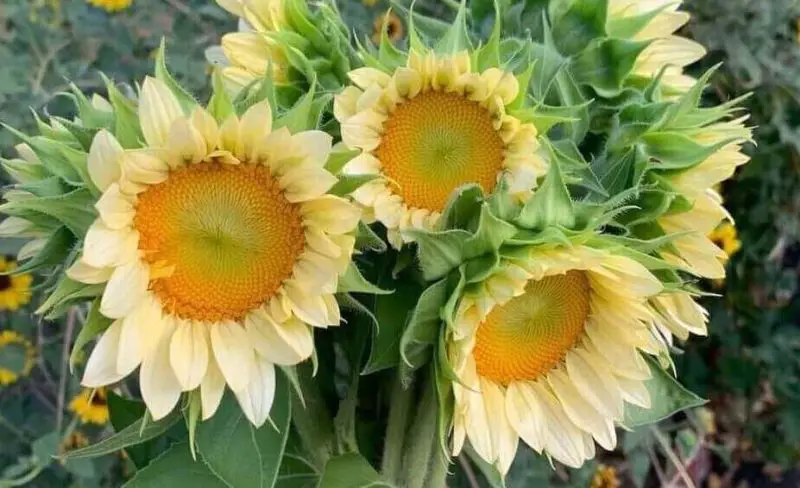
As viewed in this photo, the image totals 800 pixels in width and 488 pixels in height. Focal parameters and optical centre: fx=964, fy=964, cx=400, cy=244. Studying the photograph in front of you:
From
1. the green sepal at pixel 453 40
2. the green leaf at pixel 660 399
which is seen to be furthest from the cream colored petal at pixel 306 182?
the green leaf at pixel 660 399

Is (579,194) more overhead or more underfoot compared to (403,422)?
more overhead

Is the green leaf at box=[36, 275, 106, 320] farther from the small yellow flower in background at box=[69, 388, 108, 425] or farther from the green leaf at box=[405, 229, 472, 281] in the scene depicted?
the small yellow flower in background at box=[69, 388, 108, 425]

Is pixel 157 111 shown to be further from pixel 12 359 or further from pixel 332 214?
pixel 12 359

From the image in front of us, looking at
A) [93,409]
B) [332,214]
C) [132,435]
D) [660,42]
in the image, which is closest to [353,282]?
[332,214]

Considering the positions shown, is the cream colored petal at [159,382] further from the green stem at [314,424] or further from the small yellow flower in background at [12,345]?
the small yellow flower in background at [12,345]

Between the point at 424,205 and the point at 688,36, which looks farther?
the point at 688,36

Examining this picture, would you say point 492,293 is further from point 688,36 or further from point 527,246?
point 688,36

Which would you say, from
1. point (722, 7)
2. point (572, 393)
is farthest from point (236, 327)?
point (722, 7)

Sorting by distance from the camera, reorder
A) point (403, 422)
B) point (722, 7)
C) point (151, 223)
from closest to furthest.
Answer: point (151, 223), point (403, 422), point (722, 7)
